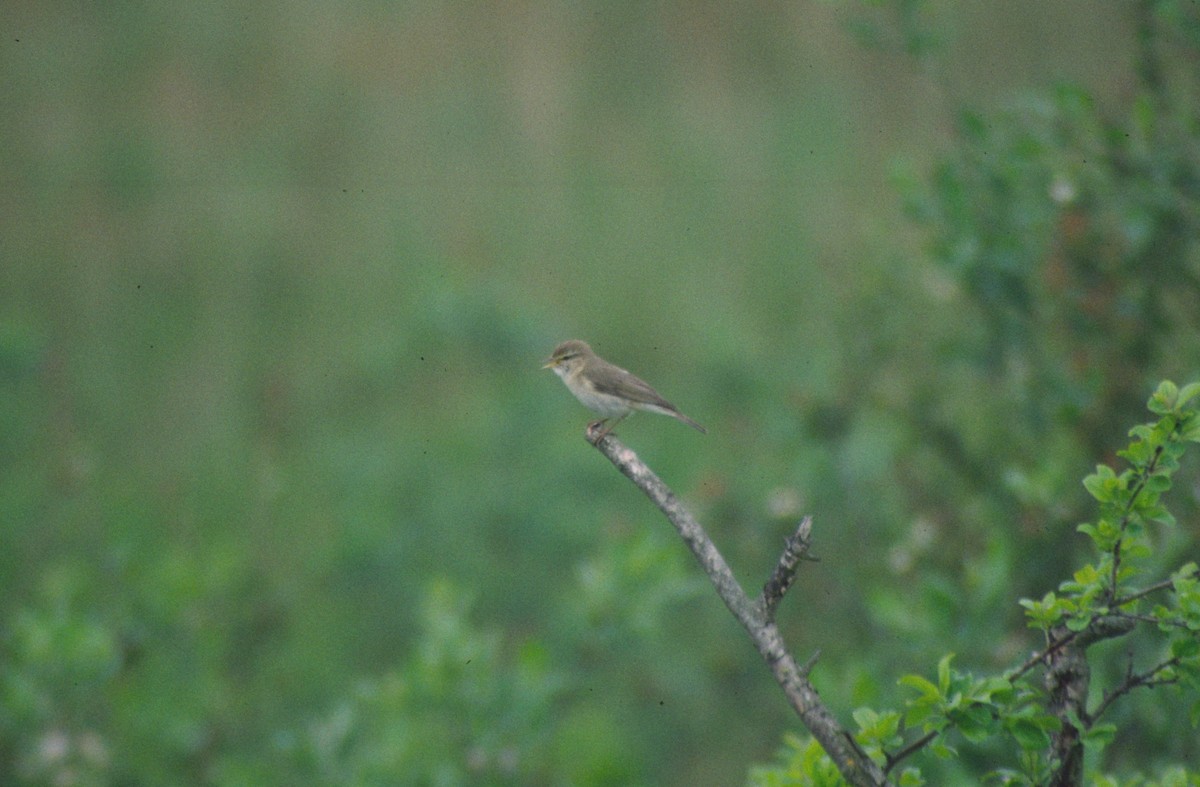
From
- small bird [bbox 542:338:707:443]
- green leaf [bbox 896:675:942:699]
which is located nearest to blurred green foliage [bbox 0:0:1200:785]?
small bird [bbox 542:338:707:443]

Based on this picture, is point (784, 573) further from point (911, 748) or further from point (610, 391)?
point (610, 391)

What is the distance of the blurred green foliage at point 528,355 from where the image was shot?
15.4 feet

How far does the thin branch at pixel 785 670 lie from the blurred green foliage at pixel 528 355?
196 centimetres

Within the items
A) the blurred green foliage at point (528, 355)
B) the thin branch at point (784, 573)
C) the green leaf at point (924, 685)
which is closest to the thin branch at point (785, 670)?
the thin branch at point (784, 573)

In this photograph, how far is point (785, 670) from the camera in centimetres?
207

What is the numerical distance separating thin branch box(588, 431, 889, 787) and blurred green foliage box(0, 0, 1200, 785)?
1.96 m

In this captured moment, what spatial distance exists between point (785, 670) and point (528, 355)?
6290 mm

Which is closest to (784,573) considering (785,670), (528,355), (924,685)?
(785,670)

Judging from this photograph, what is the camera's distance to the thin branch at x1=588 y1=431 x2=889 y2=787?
201 cm

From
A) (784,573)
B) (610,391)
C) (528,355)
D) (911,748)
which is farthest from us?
(528,355)

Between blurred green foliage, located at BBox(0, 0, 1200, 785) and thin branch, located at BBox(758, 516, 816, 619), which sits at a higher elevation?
blurred green foliage, located at BBox(0, 0, 1200, 785)

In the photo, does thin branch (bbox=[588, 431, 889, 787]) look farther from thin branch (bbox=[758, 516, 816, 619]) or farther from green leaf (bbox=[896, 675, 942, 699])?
green leaf (bbox=[896, 675, 942, 699])

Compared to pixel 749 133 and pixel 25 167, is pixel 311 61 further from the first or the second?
pixel 749 133

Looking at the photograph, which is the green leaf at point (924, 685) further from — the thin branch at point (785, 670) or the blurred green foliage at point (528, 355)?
the blurred green foliage at point (528, 355)
